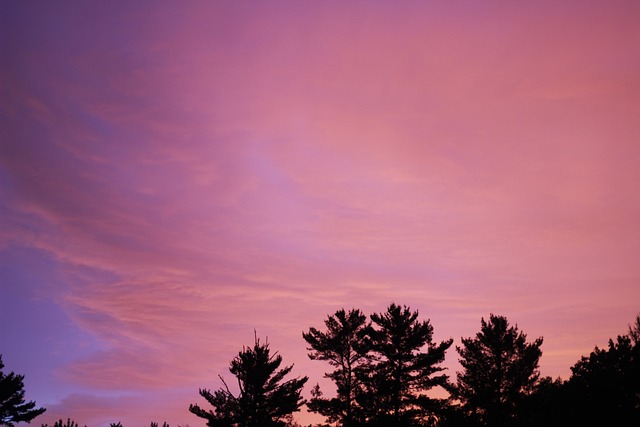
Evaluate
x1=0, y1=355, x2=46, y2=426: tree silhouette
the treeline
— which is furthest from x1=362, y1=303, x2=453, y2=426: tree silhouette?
x1=0, y1=355, x2=46, y2=426: tree silhouette

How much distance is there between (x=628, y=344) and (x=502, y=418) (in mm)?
11414

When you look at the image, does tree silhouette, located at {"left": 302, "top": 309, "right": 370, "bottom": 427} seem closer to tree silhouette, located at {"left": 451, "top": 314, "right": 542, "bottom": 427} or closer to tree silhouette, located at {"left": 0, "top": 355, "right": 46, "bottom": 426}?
tree silhouette, located at {"left": 451, "top": 314, "right": 542, "bottom": 427}

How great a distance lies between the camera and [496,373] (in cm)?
3825

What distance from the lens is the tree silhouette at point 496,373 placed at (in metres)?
36.8

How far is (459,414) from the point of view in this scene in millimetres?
37438

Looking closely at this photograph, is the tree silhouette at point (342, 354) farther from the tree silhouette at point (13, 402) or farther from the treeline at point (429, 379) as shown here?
the tree silhouette at point (13, 402)

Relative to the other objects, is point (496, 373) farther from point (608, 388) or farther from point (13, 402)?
point (13, 402)

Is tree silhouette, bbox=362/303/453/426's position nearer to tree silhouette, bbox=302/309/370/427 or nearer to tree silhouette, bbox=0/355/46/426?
tree silhouette, bbox=302/309/370/427

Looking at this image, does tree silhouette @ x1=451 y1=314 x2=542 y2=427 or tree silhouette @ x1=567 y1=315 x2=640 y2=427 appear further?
tree silhouette @ x1=451 y1=314 x2=542 y2=427

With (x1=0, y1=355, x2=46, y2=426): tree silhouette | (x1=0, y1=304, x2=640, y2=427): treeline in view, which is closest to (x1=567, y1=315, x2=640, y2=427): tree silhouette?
(x1=0, y1=304, x2=640, y2=427): treeline

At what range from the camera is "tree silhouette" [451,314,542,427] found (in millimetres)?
36750

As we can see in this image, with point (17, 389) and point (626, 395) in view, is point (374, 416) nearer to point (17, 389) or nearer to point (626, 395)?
point (626, 395)

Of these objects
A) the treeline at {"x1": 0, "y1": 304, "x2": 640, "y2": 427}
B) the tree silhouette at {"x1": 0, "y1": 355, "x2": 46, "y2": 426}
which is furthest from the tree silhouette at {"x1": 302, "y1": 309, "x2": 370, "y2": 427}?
the tree silhouette at {"x1": 0, "y1": 355, "x2": 46, "y2": 426}

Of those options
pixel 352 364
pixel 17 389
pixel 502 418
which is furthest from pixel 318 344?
pixel 17 389
